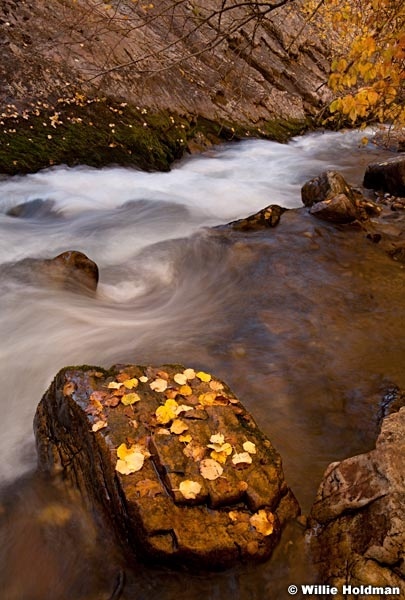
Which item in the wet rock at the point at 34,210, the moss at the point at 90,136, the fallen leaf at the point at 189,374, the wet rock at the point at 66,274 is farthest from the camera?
the moss at the point at 90,136

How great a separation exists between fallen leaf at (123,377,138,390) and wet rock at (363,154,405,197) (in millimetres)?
7243

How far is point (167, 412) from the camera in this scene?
8.35 feet

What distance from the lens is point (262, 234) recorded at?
21.0 feet

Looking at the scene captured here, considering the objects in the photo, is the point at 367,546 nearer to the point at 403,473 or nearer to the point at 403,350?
the point at 403,473

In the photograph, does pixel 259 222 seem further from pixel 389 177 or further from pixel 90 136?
pixel 90 136

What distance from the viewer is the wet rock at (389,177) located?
26.6 ft

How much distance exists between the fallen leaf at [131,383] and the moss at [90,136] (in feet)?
21.3

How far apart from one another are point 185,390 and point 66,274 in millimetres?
2948

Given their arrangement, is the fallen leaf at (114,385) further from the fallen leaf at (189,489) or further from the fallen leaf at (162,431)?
the fallen leaf at (189,489)

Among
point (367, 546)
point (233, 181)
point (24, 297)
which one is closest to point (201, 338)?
point (24, 297)

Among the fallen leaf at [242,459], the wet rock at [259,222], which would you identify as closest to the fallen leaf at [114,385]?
the fallen leaf at [242,459]

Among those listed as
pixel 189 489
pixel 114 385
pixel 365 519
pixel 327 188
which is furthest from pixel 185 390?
pixel 327 188

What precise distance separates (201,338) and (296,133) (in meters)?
12.0

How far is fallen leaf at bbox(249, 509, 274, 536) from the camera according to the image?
84.1 inches
